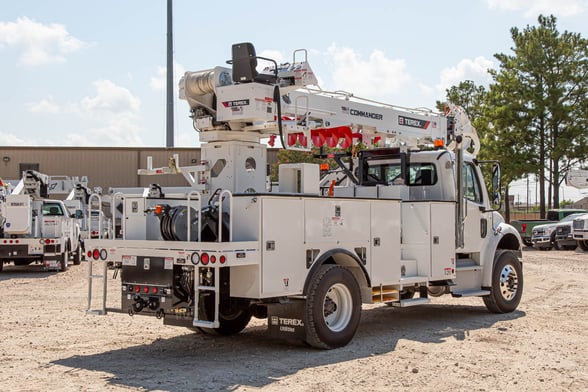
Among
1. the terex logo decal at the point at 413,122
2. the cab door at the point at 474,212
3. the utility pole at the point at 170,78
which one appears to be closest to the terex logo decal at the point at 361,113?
the terex logo decal at the point at 413,122

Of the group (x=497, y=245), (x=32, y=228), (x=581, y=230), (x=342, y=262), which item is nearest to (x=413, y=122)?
(x=497, y=245)

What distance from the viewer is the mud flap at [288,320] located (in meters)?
9.10

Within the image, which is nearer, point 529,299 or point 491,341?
point 491,341

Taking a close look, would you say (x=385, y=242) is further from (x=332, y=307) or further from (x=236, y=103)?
(x=236, y=103)

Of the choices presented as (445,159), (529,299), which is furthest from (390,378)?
(529,299)

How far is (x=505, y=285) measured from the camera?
1307 cm

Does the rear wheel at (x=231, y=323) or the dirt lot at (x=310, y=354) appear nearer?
the dirt lot at (x=310, y=354)

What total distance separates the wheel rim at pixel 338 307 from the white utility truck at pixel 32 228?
Answer: 13.4m

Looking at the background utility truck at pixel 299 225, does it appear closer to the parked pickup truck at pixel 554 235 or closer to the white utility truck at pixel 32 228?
the white utility truck at pixel 32 228

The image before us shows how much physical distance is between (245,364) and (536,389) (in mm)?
3121

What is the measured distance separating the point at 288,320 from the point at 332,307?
721mm

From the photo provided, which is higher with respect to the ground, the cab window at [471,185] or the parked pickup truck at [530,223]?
the cab window at [471,185]

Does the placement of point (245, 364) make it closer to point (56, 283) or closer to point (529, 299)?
point (529, 299)

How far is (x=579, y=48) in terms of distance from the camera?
40.2m
